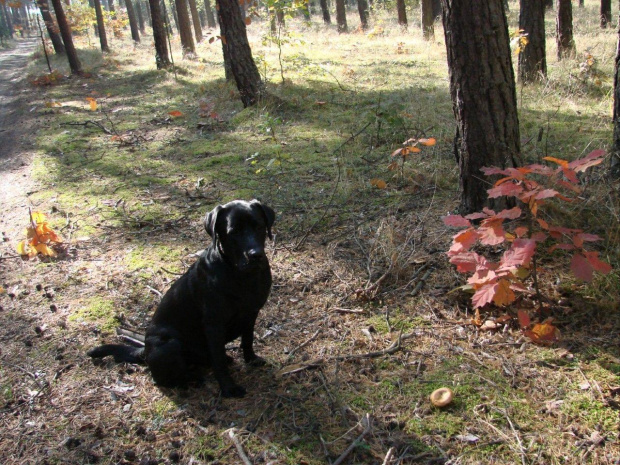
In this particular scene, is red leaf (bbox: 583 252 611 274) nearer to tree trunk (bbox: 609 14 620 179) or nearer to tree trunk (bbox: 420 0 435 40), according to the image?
tree trunk (bbox: 609 14 620 179)

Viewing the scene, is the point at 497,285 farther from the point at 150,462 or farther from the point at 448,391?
the point at 150,462

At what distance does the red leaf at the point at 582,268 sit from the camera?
2.94 meters

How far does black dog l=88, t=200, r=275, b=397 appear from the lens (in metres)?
3.04

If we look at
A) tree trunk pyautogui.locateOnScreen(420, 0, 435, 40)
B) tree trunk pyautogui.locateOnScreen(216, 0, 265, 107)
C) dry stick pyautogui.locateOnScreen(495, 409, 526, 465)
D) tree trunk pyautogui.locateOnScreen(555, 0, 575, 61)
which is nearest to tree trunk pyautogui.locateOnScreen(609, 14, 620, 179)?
dry stick pyautogui.locateOnScreen(495, 409, 526, 465)

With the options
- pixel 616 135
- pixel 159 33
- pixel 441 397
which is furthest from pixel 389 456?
pixel 159 33

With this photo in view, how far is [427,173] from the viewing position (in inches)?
230

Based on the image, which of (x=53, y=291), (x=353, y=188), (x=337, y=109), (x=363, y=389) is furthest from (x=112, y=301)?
(x=337, y=109)

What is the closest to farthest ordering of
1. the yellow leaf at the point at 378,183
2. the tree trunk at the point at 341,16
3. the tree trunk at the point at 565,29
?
the yellow leaf at the point at 378,183 → the tree trunk at the point at 565,29 → the tree trunk at the point at 341,16

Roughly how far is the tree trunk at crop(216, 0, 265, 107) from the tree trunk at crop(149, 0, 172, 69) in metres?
7.93

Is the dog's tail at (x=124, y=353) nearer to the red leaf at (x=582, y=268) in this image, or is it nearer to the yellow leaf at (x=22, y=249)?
the yellow leaf at (x=22, y=249)

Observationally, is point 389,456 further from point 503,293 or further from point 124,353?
point 124,353

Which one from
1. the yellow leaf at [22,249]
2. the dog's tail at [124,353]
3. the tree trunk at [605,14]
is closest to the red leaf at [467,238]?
the dog's tail at [124,353]

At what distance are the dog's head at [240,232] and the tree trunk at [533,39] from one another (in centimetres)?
800

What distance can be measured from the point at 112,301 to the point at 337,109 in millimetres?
6468
